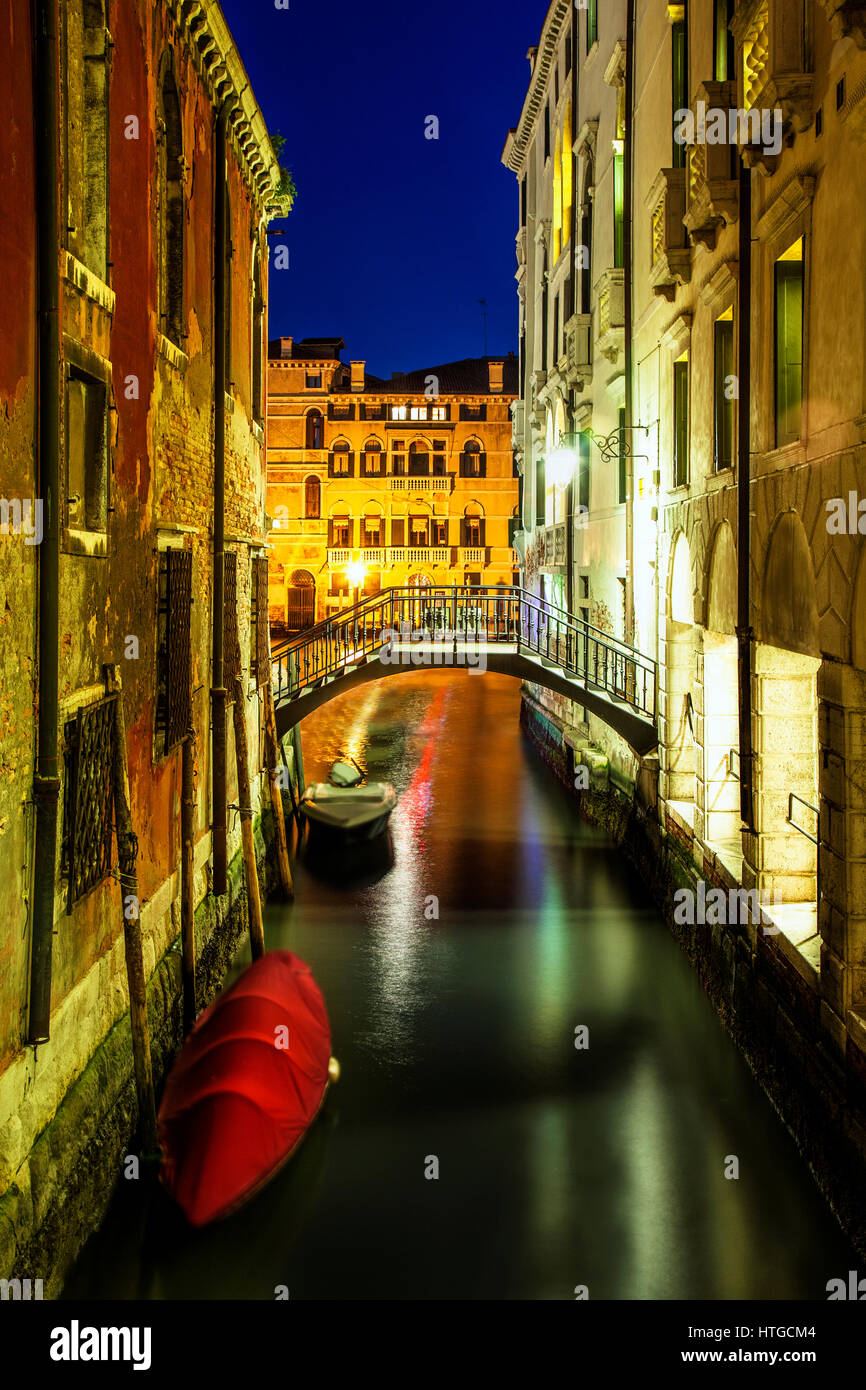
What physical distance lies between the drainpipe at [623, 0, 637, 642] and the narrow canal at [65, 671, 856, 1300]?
4.24 m

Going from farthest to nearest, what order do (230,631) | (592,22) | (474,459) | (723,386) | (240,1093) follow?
(474,459)
(592,22)
(230,631)
(723,386)
(240,1093)

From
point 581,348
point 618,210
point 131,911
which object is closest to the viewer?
point 131,911

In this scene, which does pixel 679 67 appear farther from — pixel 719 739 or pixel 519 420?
pixel 519 420

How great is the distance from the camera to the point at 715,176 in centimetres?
980

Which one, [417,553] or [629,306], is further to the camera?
[417,553]

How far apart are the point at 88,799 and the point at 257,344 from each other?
9883 mm

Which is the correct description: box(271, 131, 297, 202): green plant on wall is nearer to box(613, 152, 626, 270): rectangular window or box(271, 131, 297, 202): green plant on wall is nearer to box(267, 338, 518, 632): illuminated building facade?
box(613, 152, 626, 270): rectangular window

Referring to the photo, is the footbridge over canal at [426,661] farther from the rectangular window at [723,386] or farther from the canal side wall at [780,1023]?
the rectangular window at [723,386]

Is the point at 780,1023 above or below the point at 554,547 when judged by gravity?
below

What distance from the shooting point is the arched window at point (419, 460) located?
154 feet

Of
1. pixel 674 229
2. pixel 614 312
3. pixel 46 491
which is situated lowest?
pixel 46 491

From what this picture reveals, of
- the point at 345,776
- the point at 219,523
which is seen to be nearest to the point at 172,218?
the point at 219,523

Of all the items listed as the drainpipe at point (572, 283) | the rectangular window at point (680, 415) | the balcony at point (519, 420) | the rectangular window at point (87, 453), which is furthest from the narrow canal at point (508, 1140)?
the balcony at point (519, 420)
